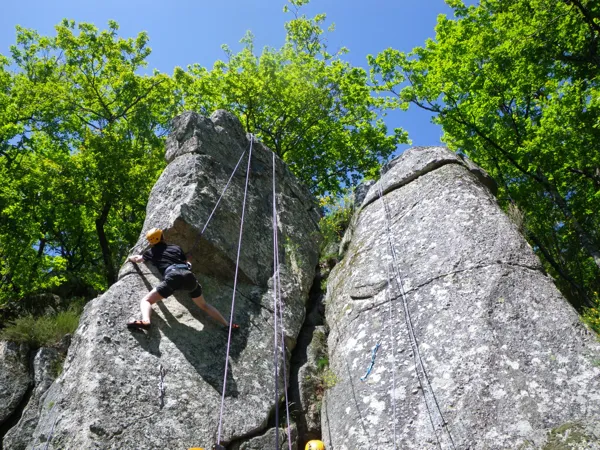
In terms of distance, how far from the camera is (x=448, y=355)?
6410 millimetres

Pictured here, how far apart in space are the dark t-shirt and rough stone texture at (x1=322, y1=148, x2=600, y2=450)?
2747mm

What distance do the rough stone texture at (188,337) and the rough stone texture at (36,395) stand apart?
4.8 inches

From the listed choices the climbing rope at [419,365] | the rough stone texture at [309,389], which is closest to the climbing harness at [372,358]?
the climbing rope at [419,365]

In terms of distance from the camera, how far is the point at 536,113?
55.0 ft

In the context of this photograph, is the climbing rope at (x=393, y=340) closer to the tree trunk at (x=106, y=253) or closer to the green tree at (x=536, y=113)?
the green tree at (x=536, y=113)

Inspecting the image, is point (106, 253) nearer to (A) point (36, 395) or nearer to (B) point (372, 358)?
(A) point (36, 395)

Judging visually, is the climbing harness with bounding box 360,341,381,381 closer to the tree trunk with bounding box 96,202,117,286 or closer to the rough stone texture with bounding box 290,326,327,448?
the rough stone texture with bounding box 290,326,327,448

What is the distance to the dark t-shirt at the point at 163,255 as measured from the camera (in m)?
7.86

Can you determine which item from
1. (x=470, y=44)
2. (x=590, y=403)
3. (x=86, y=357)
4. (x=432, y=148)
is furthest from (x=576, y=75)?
(x=86, y=357)

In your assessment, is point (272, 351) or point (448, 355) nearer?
point (448, 355)

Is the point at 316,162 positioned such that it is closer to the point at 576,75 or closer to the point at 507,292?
the point at 576,75

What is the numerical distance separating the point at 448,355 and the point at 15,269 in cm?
1298

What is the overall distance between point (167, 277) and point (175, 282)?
14 cm

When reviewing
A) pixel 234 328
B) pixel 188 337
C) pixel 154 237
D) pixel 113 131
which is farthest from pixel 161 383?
pixel 113 131
